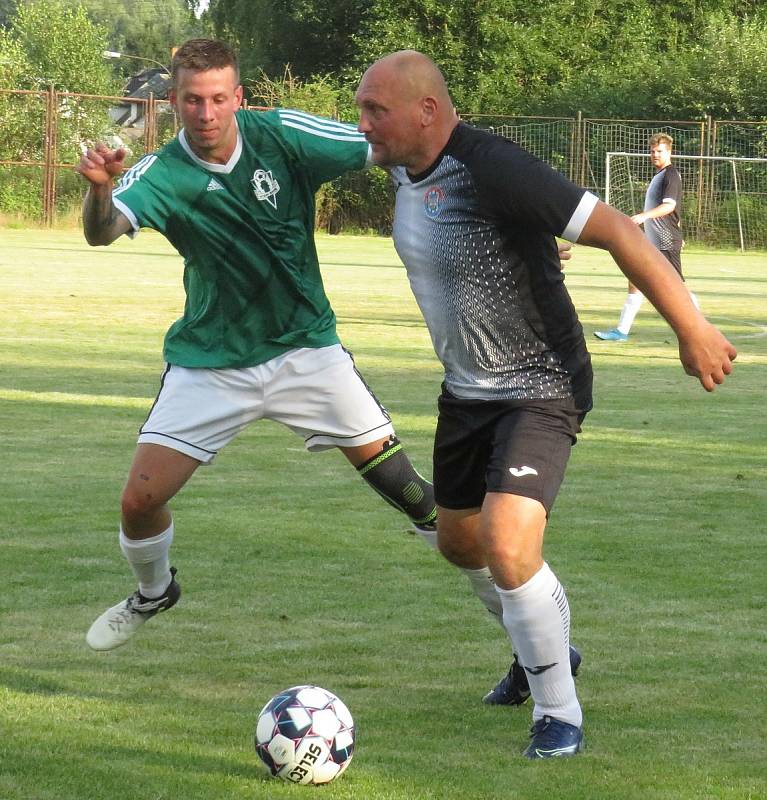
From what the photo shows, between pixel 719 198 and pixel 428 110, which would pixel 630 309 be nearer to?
pixel 428 110

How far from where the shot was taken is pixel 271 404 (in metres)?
5.74

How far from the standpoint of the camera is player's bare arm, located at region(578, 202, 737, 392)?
430 cm

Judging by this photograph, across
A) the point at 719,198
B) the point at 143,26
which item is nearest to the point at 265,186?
the point at 719,198

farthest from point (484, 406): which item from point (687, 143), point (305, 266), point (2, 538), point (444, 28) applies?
point (444, 28)

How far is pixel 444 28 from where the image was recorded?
2024 inches

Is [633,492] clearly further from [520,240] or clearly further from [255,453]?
[520,240]

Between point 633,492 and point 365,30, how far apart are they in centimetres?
4945

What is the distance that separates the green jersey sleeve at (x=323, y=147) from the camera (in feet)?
18.7

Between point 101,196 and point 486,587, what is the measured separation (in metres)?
1.93

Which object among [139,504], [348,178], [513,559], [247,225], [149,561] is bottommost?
[348,178]

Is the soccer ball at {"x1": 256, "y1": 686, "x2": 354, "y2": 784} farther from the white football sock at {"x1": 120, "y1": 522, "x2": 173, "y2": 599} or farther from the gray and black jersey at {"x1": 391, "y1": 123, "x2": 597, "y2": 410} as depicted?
the white football sock at {"x1": 120, "y1": 522, "x2": 173, "y2": 599}

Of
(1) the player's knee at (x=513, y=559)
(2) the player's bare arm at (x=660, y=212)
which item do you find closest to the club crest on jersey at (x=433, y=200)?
(1) the player's knee at (x=513, y=559)

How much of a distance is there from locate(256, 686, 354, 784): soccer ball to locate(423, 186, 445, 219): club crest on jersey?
1507 millimetres

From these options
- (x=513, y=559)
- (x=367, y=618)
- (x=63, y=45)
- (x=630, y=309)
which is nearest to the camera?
(x=513, y=559)
